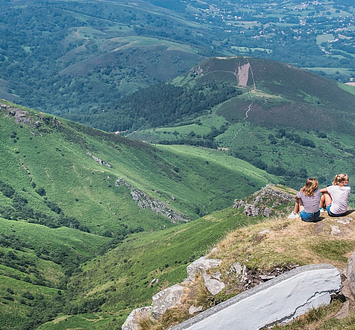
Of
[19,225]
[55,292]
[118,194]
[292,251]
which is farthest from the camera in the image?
[118,194]

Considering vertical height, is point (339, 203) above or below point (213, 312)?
above

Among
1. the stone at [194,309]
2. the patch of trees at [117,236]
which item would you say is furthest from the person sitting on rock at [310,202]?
the patch of trees at [117,236]

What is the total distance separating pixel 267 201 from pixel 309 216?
211 feet

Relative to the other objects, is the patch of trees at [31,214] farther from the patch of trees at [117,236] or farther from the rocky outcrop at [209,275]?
the rocky outcrop at [209,275]

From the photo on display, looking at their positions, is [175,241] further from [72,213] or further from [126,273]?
[72,213]

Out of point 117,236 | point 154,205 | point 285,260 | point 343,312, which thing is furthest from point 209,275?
point 154,205

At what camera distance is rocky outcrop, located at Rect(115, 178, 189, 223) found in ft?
534

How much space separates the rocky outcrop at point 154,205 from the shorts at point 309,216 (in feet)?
444

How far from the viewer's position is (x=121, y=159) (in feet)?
640

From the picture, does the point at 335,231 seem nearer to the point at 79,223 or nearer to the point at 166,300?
the point at 166,300

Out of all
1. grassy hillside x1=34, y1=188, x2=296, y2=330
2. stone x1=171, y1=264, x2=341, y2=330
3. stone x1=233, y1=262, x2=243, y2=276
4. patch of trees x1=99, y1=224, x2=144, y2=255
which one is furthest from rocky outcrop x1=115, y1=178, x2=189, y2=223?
stone x1=171, y1=264, x2=341, y2=330

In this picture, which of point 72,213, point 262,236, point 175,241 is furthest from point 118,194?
point 262,236

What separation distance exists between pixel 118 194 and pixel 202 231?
6701 cm

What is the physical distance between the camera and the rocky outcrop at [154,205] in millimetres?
162750
